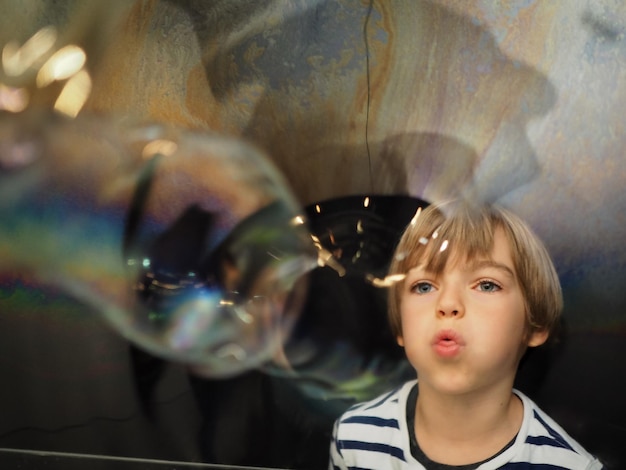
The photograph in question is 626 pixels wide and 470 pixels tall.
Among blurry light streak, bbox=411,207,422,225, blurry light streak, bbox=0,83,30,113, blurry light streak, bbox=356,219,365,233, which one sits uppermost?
blurry light streak, bbox=0,83,30,113

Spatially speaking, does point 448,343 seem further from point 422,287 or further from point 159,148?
point 159,148

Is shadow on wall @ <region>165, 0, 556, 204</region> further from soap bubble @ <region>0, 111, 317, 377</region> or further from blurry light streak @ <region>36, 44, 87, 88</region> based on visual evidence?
blurry light streak @ <region>36, 44, 87, 88</region>

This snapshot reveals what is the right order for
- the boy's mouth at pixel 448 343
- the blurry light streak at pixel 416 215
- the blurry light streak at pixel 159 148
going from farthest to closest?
1. the blurry light streak at pixel 159 148
2. the blurry light streak at pixel 416 215
3. the boy's mouth at pixel 448 343

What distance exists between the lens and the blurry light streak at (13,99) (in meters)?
1.60

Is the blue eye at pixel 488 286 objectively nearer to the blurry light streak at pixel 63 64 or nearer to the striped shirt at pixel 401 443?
the striped shirt at pixel 401 443

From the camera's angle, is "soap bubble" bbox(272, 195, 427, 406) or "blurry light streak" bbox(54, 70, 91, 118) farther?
"blurry light streak" bbox(54, 70, 91, 118)

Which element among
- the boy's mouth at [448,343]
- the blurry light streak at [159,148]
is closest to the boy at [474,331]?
the boy's mouth at [448,343]

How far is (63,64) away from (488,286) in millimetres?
995

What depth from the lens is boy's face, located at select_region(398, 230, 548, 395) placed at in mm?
1257

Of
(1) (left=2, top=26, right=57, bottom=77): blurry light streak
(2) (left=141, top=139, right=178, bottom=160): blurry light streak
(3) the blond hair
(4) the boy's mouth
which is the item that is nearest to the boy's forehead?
(3) the blond hair

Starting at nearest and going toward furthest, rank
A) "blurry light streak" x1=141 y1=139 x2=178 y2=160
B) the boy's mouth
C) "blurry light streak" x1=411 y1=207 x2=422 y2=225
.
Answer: the boy's mouth < "blurry light streak" x1=411 y1=207 x2=422 y2=225 < "blurry light streak" x1=141 y1=139 x2=178 y2=160

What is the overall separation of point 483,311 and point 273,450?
50 cm

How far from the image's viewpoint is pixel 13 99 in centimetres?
160

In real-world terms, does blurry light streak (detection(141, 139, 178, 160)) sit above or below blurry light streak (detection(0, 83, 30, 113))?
below
